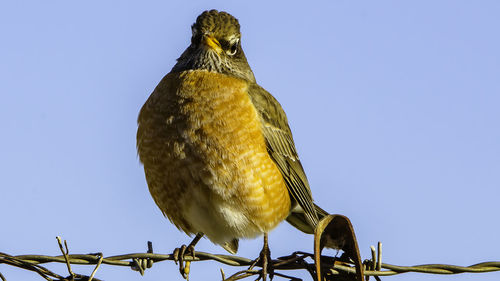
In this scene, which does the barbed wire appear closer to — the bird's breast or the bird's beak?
the bird's breast

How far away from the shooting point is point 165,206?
24.0ft

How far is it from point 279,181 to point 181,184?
993 millimetres

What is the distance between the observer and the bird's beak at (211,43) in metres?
7.95

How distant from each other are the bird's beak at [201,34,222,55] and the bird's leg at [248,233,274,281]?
85.6 inches

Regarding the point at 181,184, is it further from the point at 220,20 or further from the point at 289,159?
the point at 220,20

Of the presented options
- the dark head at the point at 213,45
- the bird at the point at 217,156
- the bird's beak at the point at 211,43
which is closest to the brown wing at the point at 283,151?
the bird at the point at 217,156

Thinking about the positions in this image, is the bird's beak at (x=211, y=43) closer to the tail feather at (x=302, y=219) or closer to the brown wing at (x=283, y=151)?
the brown wing at (x=283, y=151)

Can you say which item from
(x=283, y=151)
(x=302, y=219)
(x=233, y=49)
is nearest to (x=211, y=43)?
(x=233, y=49)

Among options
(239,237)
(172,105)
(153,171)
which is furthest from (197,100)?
(239,237)

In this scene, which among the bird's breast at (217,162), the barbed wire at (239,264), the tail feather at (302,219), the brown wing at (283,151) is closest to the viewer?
the barbed wire at (239,264)

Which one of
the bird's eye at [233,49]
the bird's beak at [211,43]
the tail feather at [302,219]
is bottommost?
the tail feather at [302,219]

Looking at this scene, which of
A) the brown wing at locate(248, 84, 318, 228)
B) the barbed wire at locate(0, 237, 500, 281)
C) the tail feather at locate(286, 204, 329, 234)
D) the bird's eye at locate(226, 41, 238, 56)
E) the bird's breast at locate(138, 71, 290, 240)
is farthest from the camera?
the bird's eye at locate(226, 41, 238, 56)

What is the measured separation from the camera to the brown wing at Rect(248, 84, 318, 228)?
24.4 ft

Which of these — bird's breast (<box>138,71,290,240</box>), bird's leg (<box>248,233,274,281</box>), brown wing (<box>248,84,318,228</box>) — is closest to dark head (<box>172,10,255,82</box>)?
brown wing (<box>248,84,318,228</box>)
